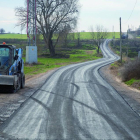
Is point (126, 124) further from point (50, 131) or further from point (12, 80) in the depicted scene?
point (12, 80)

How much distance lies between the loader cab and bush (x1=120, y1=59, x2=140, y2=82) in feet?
35.2

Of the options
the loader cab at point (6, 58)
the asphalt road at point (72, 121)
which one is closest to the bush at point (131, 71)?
the asphalt road at point (72, 121)

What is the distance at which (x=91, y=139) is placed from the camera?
22.8 ft

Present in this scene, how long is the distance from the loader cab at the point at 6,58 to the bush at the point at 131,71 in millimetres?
10721

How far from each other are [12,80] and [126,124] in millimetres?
7744

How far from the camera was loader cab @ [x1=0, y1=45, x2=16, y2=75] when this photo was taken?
1527 centimetres

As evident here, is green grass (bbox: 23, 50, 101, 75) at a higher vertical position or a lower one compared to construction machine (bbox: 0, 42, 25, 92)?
lower

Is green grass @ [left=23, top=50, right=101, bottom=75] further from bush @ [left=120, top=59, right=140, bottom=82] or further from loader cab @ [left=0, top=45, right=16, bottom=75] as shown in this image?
loader cab @ [left=0, top=45, right=16, bottom=75]

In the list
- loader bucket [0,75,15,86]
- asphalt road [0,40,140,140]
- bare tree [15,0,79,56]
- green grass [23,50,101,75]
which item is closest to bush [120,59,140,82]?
asphalt road [0,40,140,140]

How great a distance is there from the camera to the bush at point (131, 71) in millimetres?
22358

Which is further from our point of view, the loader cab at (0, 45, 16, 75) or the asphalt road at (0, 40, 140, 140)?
the loader cab at (0, 45, 16, 75)

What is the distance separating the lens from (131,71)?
22906 mm

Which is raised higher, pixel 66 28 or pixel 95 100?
pixel 66 28

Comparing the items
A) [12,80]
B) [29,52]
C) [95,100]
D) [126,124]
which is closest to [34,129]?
[126,124]
